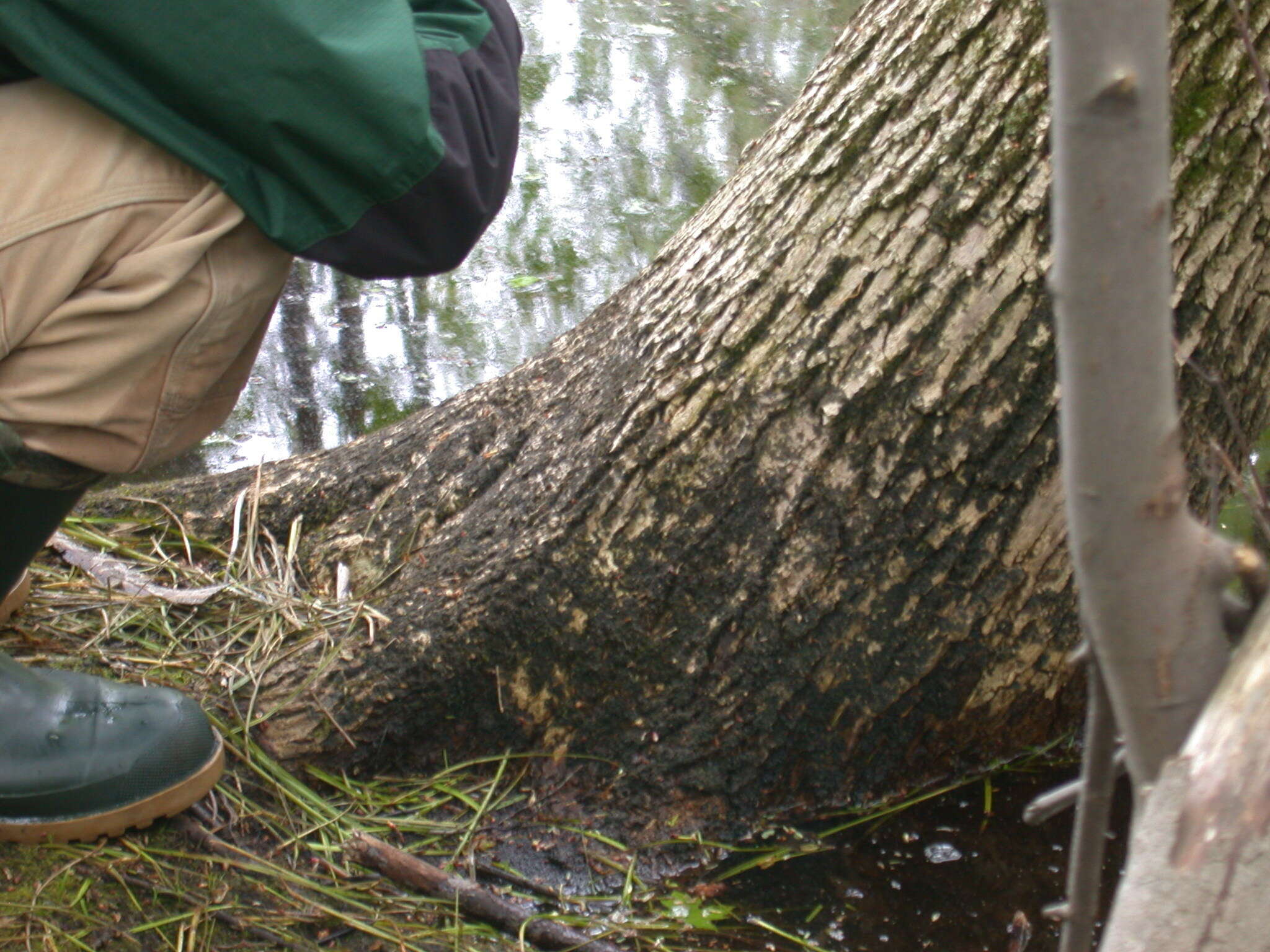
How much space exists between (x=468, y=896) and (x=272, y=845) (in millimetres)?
325

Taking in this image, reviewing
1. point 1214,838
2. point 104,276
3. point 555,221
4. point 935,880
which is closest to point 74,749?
point 104,276

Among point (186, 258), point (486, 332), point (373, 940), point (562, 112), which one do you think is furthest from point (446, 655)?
point (562, 112)

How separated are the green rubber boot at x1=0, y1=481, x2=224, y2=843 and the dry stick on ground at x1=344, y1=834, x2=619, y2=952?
0.92ft

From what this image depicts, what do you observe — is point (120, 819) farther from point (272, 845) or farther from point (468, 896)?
point (468, 896)

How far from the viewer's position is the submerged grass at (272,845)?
5.42ft

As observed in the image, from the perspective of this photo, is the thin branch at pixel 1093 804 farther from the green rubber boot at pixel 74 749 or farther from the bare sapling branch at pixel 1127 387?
the green rubber boot at pixel 74 749

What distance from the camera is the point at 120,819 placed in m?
1.75

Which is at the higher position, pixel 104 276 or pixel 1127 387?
pixel 1127 387

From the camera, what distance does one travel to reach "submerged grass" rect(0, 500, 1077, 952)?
1651 millimetres

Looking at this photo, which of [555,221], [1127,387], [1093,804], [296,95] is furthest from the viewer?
[555,221]

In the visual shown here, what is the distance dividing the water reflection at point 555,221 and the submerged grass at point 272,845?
1.09 metres

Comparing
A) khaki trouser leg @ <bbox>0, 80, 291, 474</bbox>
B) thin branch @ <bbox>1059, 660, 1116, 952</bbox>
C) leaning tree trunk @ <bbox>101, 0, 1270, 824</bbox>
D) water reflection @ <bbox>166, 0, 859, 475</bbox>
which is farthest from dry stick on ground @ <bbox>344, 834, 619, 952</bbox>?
water reflection @ <bbox>166, 0, 859, 475</bbox>

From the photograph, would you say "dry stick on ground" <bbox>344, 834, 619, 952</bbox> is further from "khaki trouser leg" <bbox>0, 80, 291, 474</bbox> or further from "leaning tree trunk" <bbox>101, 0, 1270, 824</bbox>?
"khaki trouser leg" <bbox>0, 80, 291, 474</bbox>

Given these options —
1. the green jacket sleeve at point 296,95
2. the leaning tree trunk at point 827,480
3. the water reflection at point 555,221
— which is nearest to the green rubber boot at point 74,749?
the leaning tree trunk at point 827,480
